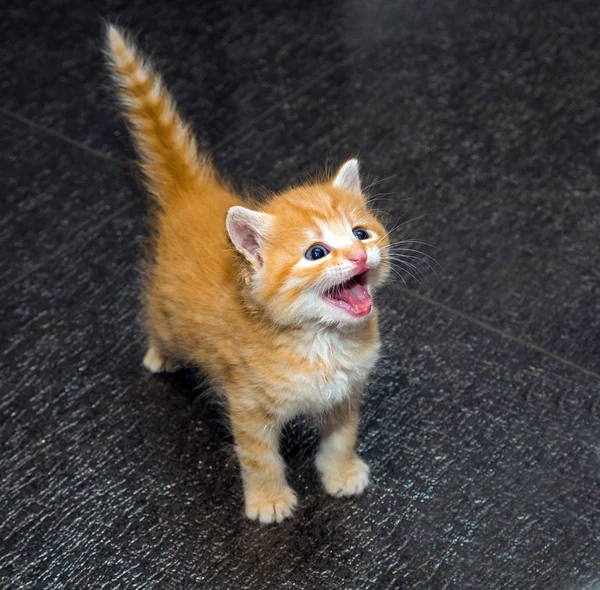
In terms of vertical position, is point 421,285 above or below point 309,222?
below

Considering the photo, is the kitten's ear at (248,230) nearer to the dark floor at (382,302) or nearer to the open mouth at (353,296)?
the open mouth at (353,296)

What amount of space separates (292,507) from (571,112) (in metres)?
1.20

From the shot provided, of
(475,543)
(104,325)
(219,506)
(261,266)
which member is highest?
(261,266)

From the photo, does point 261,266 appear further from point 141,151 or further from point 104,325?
point 104,325

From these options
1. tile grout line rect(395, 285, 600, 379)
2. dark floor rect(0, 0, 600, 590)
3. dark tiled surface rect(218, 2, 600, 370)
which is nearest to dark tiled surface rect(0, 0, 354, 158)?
dark floor rect(0, 0, 600, 590)

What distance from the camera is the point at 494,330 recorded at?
62.9 inches

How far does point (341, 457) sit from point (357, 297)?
29cm

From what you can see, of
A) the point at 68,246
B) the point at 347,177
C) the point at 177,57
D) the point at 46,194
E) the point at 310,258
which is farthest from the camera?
the point at 177,57

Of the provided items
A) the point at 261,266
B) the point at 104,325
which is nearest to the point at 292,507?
the point at 261,266

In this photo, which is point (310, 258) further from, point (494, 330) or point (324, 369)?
point (494, 330)

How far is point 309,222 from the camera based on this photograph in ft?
3.77

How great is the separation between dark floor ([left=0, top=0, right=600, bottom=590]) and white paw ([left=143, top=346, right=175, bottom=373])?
0.02 metres

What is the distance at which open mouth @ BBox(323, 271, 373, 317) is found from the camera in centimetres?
115

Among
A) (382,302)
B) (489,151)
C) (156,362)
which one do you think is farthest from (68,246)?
(489,151)
